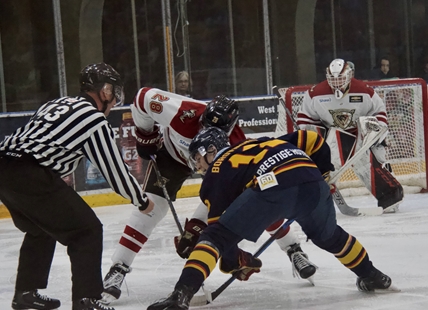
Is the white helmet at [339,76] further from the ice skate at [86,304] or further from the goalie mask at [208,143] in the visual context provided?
the ice skate at [86,304]

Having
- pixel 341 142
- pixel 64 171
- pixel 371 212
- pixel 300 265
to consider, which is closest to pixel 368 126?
pixel 341 142

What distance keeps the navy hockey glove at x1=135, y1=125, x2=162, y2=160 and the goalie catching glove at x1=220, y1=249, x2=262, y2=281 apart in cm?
83

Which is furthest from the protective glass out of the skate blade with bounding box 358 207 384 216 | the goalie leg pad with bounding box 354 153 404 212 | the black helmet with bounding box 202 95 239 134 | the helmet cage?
the helmet cage

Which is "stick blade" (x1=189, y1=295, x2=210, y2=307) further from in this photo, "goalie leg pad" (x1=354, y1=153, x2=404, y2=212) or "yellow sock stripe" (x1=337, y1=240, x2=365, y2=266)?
"goalie leg pad" (x1=354, y1=153, x2=404, y2=212)

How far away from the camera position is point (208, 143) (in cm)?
264

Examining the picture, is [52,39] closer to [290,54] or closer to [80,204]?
[290,54]

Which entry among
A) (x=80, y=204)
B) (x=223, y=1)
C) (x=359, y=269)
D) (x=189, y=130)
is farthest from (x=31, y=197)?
(x=223, y=1)

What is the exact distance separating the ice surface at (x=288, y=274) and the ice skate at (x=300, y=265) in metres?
0.04

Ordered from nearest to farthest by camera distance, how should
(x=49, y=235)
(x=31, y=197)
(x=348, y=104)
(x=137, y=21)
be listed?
(x=31, y=197)
(x=49, y=235)
(x=348, y=104)
(x=137, y=21)

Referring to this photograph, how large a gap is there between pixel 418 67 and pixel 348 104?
12.4 ft

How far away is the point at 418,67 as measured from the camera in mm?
8516

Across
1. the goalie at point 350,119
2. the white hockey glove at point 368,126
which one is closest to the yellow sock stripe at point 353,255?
the white hockey glove at point 368,126

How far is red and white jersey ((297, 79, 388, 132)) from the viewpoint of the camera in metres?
5.00

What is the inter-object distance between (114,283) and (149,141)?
658 millimetres
